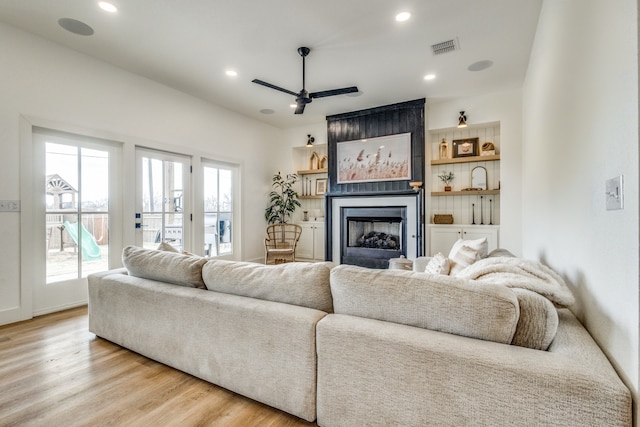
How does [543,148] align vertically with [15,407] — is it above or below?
above

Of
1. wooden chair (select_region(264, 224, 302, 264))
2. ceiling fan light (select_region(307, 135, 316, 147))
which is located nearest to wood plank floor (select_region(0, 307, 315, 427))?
wooden chair (select_region(264, 224, 302, 264))

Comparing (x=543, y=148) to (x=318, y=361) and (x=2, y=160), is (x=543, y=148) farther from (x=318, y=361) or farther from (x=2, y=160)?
(x=2, y=160)

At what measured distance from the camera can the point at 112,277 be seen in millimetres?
2230

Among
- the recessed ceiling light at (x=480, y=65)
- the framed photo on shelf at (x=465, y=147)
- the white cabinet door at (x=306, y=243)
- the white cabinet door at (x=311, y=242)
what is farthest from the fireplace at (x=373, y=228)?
the recessed ceiling light at (x=480, y=65)

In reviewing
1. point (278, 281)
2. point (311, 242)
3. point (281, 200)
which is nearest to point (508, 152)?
point (311, 242)

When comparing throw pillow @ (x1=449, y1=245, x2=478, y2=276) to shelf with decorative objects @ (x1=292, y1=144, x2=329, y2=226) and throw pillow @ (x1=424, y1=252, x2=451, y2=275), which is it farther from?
shelf with decorative objects @ (x1=292, y1=144, x2=329, y2=226)

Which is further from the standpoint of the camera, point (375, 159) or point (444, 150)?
point (375, 159)

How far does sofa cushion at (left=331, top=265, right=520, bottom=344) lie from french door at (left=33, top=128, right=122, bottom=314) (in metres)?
3.20

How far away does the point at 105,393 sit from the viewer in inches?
66.6

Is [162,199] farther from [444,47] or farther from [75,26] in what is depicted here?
[444,47]

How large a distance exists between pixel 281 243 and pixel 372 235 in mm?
1605

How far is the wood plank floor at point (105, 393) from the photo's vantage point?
1479 millimetres

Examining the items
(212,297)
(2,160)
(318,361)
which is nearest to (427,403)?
(318,361)

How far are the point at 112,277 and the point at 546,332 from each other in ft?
8.43
